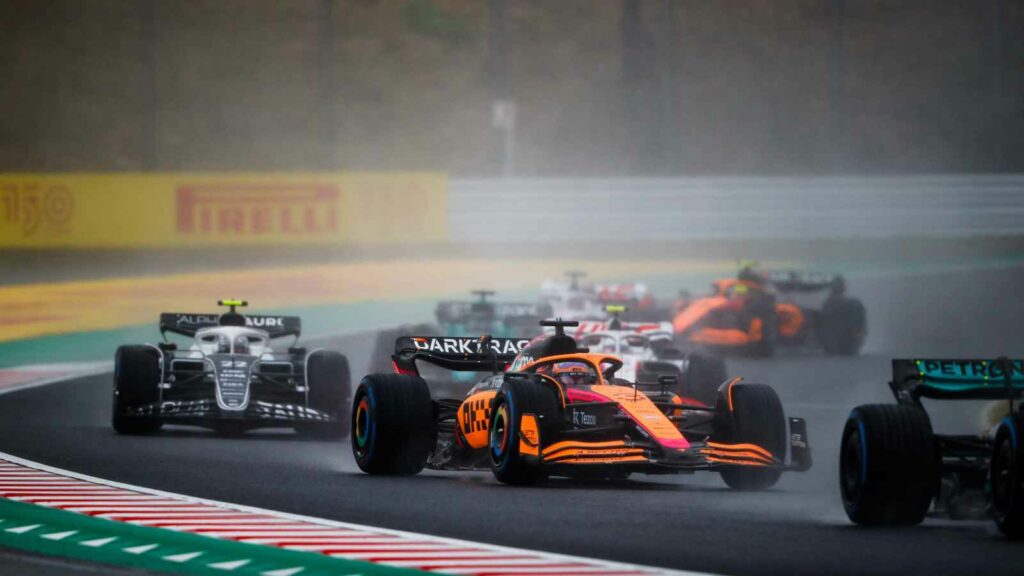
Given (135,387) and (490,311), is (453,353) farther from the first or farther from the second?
(490,311)

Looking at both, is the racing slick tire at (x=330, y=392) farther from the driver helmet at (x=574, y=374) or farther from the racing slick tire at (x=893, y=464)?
the racing slick tire at (x=893, y=464)

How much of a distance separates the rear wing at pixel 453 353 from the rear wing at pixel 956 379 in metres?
4.39

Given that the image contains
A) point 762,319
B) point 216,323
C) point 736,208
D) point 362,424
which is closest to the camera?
point 362,424

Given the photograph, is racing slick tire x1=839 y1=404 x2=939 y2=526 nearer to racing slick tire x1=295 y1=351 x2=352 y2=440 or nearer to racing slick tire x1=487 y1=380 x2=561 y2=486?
racing slick tire x1=487 y1=380 x2=561 y2=486

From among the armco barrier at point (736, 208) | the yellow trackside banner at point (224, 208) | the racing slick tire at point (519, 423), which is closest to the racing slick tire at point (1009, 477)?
the racing slick tire at point (519, 423)

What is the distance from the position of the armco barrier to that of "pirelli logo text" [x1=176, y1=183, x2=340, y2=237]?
341 centimetres

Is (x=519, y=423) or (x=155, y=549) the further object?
(x=519, y=423)

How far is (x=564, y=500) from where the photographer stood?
Result: 37.1ft

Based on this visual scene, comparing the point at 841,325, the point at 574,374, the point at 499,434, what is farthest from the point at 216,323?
the point at 841,325

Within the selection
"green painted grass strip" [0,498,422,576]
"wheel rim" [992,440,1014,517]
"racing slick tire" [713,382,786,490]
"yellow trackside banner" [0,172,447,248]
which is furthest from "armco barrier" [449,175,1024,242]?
"wheel rim" [992,440,1014,517]

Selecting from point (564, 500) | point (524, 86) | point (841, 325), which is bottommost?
point (564, 500)

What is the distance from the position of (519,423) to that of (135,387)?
231 inches

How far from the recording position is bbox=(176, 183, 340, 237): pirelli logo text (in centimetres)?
3784

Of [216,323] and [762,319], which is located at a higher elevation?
[216,323]
